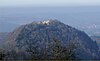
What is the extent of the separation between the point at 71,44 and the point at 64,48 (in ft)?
1.47

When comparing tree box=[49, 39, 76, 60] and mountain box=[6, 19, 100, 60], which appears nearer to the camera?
tree box=[49, 39, 76, 60]

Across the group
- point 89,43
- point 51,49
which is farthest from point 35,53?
point 89,43

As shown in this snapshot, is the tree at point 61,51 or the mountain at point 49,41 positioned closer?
the tree at point 61,51

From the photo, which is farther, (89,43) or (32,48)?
(89,43)

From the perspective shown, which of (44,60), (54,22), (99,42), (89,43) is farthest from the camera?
(54,22)

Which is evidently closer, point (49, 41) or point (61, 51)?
point (61, 51)

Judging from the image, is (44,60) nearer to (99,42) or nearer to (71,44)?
(71,44)

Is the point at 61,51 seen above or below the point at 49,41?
below

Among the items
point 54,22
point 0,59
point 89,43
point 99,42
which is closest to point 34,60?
point 0,59

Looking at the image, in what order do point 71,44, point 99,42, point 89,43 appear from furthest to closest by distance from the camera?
point 99,42
point 89,43
point 71,44

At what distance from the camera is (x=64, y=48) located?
859cm

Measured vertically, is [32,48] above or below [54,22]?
below

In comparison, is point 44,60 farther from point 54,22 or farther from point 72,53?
point 54,22

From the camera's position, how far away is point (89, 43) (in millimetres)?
71875
